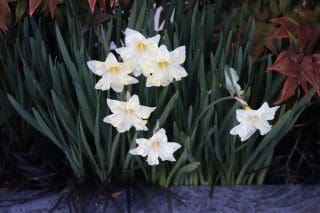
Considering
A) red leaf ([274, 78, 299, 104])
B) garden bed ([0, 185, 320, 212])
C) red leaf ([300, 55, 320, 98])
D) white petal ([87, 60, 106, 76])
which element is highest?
white petal ([87, 60, 106, 76])

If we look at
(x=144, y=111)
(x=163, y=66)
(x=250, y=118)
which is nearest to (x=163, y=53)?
(x=163, y=66)

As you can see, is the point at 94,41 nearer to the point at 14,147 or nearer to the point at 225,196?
the point at 14,147

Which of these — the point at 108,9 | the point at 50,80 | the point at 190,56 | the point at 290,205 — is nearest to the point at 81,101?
the point at 50,80

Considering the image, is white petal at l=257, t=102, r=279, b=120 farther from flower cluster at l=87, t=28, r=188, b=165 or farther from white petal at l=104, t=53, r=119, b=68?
white petal at l=104, t=53, r=119, b=68

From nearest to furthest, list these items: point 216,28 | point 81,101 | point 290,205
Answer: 1. point 81,101
2. point 290,205
3. point 216,28

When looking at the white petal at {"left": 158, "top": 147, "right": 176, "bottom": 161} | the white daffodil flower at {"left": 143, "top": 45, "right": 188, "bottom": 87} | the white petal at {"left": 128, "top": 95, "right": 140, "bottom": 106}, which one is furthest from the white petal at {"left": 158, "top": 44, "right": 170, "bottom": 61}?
the white petal at {"left": 158, "top": 147, "right": 176, "bottom": 161}

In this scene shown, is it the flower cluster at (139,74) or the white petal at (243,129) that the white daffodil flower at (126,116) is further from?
the white petal at (243,129)
